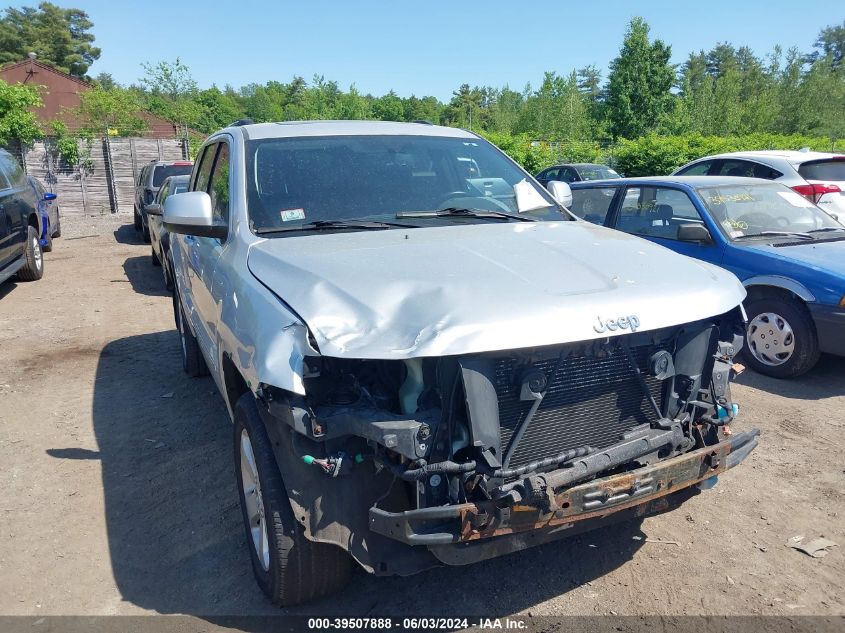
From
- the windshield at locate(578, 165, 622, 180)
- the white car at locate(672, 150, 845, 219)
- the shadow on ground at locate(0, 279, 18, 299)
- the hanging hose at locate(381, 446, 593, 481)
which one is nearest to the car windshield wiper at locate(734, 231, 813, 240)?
the white car at locate(672, 150, 845, 219)

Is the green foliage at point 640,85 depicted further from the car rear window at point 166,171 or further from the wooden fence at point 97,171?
the car rear window at point 166,171

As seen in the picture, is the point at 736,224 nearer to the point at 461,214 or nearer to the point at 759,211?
the point at 759,211

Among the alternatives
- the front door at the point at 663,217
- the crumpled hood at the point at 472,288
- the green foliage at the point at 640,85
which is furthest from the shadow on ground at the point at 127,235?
the green foliage at the point at 640,85

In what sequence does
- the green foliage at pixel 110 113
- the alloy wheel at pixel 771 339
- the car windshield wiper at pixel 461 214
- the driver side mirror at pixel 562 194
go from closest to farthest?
the car windshield wiper at pixel 461 214
the driver side mirror at pixel 562 194
the alloy wheel at pixel 771 339
the green foliage at pixel 110 113

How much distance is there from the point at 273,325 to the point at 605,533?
2.12m

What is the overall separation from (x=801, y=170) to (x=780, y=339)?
216 inches

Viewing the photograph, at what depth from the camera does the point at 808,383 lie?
19.0 feet

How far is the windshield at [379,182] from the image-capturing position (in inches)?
146

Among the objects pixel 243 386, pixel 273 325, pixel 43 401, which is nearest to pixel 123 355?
pixel 43 401

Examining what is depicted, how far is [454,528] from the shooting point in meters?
2.44

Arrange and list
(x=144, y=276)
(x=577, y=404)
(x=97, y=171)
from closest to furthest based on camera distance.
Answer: (x=577, y=404)
(x=144, y=276)
(x=97, y=171)

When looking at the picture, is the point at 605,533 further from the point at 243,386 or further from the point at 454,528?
the point at 243,386

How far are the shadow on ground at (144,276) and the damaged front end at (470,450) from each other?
823cm

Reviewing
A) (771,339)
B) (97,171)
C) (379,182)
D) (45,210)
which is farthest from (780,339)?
(97,171)
